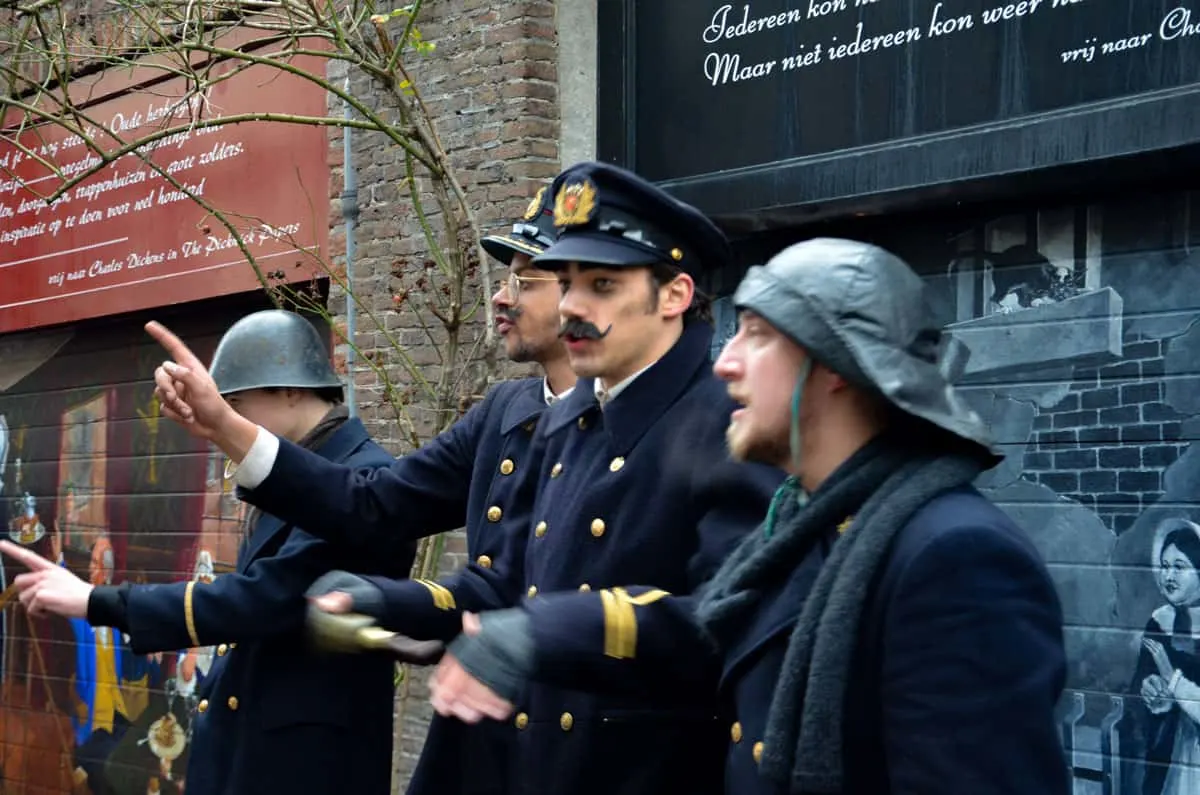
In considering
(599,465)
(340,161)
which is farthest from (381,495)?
(340,161)

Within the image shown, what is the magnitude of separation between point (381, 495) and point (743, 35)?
319 cm

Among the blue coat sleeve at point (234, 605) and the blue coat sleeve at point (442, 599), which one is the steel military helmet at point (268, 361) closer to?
the blue coat sleeve at point (234, 605)

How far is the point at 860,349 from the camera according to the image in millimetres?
2404

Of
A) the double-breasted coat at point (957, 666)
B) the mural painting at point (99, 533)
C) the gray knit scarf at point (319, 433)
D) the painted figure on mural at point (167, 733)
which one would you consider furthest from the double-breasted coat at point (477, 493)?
the painted figure on mural at point (167, 733)

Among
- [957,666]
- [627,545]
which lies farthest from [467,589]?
[957,666]

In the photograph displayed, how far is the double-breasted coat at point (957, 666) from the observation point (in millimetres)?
2197

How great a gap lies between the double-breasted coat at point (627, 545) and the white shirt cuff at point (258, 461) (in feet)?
1.76

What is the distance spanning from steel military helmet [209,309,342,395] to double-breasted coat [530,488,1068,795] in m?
2.67

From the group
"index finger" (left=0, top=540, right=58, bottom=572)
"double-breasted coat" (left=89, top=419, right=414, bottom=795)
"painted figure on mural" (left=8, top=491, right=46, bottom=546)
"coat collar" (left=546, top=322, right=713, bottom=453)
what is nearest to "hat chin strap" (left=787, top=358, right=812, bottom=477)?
"coat collar" (left=546, top=322, right=713, bottom=453)

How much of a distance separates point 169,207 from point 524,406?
20.6ft

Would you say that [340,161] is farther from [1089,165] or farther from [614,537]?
[614,537]

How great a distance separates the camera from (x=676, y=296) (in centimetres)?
345

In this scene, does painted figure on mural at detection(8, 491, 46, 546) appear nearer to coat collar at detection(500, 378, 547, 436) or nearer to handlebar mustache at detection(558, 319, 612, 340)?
coat collar at detection(500, 378, 547, 436)

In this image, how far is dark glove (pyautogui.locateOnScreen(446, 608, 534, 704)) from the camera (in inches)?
101
